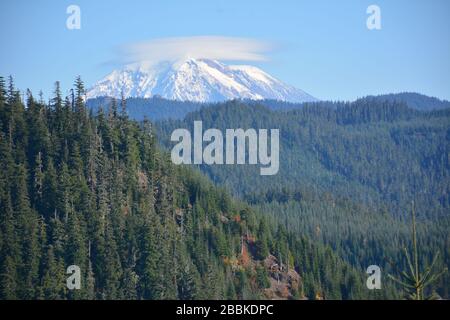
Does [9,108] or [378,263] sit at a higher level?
[9,108]

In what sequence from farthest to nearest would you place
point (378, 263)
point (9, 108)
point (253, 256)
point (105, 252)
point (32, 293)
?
point (378, 263) → point (253, 256) → point (9, 108) → point (105, 252) → point (32, 293)

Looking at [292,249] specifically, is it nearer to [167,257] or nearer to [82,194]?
[167,257]

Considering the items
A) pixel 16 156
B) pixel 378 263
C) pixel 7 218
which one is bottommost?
pixel 378 263

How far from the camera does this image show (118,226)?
4744 inches

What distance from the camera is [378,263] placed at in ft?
632

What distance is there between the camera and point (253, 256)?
142000 mm

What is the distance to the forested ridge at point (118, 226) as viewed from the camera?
113 meters

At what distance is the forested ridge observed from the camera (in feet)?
370

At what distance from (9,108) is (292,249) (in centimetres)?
5378

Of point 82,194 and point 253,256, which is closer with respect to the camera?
point 82,194
